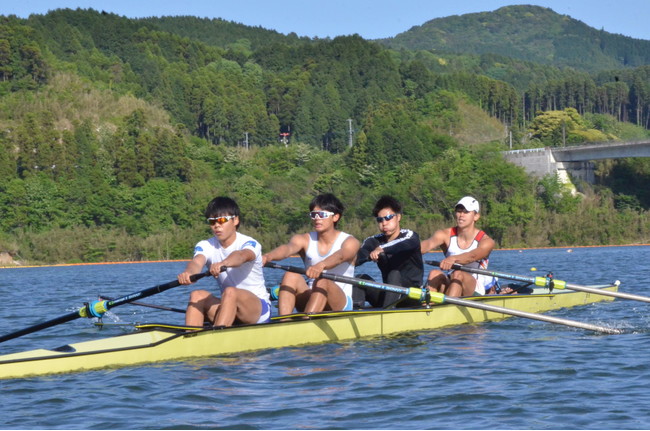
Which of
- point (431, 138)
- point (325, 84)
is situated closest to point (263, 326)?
point (431, 138)

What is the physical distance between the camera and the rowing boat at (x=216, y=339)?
1104 cm

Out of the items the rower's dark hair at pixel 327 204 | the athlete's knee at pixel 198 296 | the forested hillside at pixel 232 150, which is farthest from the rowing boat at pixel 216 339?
the forested hillside at pixel 232 150

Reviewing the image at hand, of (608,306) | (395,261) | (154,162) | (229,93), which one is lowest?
(608,306)

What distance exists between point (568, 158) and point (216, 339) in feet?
230

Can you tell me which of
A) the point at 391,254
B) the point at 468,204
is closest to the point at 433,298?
the point at 391,254

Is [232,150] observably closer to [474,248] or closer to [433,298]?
[474,248]

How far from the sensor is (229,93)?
433 ft

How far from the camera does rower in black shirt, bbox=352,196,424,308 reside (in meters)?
13.6

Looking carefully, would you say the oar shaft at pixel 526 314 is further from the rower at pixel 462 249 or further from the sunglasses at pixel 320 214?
the sunglasses at pixel 320 214

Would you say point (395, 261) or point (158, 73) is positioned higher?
point (158, 73)

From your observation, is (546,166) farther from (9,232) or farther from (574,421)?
(574,421)

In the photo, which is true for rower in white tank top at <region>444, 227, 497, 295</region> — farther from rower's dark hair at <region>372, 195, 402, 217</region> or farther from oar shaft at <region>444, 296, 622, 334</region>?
rower's dark hair at <region>372, 195, 402, 217</region>

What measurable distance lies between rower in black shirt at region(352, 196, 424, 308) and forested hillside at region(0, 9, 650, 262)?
54824mm

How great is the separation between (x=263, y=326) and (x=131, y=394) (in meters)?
2.51
